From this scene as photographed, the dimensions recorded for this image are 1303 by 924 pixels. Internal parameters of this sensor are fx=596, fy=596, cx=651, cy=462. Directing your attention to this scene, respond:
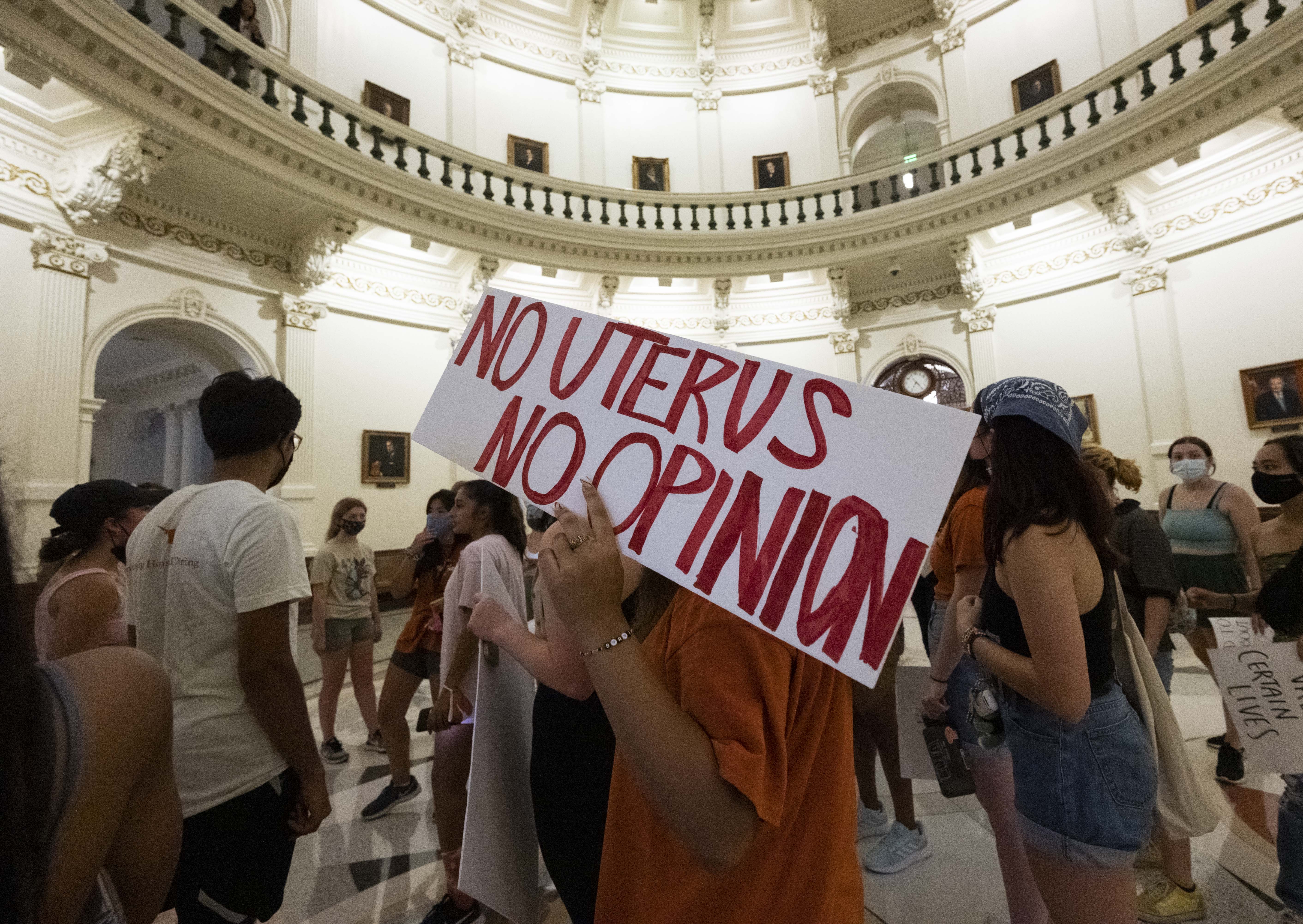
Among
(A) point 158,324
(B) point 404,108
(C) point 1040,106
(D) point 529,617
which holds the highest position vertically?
(B) point 404,108

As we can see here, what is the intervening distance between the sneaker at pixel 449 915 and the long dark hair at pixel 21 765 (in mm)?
1993

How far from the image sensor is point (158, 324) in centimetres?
720

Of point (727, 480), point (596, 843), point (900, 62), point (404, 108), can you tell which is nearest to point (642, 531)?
point (727, 480)

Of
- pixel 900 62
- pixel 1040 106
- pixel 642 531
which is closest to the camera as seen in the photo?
pixel 642 531

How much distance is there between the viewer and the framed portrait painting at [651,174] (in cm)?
1192

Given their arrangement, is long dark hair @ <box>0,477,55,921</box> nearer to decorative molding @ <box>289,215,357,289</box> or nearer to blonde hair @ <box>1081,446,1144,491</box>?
blonde hair @ <box>1081,446,1144,491</box>

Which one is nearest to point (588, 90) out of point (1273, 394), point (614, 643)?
point (1273, 394)

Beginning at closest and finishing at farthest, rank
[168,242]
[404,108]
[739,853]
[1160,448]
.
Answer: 1. [739,853]
2. [168,242]
3. [1160,448]
4. [404,108]

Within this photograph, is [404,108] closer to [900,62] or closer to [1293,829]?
[900,62]

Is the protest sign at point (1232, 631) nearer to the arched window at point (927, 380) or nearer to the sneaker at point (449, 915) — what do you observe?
the sneaker at point (449, 915)

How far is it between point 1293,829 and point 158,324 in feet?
32.4

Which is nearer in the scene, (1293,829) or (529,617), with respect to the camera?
(1293,829)

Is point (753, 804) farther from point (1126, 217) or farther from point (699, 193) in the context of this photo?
point (699, 193)

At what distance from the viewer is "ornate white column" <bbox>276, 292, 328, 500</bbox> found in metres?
7.93
